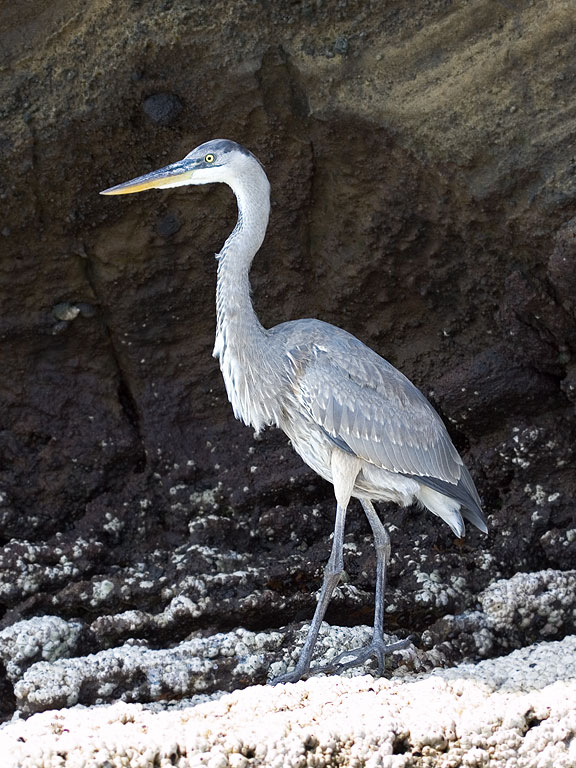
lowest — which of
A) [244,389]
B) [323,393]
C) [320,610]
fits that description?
[320,610]

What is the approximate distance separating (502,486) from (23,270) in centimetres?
259

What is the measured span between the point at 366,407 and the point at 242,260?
2.70 feet

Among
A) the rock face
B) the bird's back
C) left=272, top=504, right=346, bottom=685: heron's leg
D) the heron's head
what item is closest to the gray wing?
the bird's back

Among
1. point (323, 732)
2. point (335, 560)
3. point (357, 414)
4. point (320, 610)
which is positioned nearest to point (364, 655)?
point (320, 610)

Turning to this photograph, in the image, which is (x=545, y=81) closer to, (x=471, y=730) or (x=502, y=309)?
(x=502, y=309)

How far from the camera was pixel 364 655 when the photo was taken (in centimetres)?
429

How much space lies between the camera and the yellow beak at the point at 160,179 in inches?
181

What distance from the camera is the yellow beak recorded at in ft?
15.1

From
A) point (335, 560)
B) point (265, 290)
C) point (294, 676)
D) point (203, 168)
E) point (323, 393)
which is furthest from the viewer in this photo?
point (265, 290)

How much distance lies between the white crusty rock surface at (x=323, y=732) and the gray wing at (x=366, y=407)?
4.27ft

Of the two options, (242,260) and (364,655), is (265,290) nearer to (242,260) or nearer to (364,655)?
(242,260)

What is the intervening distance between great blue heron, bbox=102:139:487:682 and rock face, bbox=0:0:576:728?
19.0 inches

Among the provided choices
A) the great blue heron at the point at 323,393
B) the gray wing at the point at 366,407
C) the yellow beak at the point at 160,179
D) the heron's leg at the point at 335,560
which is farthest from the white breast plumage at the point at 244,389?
the yellow beak at the point at 160,179

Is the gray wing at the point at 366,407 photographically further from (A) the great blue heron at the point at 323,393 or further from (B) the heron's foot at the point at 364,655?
(B) the heron's foot at the point at 364,655
